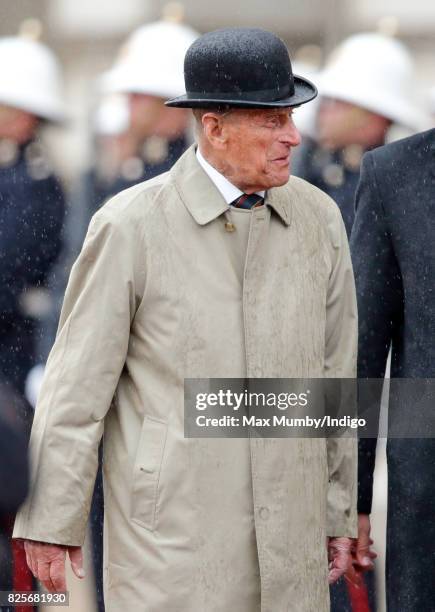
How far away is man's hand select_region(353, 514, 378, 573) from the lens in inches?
190

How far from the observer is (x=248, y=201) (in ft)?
14.4

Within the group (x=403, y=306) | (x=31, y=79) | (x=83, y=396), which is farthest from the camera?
(x=31, y=79)

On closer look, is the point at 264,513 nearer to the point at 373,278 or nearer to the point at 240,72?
the point at 373,278

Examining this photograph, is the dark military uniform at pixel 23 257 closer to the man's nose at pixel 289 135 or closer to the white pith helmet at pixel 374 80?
the white pith helmet at pixel 374 80

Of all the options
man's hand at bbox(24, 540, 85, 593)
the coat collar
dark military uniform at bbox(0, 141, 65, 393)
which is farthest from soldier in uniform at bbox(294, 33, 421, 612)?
man's hand at bbox(24, 540, 85, 593)

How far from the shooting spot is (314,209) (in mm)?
4543

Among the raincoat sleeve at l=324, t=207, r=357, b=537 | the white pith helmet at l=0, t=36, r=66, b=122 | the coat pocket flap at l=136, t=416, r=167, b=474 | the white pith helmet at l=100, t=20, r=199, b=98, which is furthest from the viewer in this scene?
the white pith helmet at l=0, t=36, r=66, b=122

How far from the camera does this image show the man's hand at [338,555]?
457cm

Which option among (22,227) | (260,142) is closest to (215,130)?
(260,142)

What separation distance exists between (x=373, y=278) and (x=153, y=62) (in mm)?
1840

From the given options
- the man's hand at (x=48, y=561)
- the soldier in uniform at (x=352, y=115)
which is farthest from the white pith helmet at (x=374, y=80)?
the man's hand at (x=48, y=561)

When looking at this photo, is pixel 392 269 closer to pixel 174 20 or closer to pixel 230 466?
pixel 230 466

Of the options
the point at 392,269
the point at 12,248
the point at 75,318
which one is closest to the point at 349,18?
the point at 12,248

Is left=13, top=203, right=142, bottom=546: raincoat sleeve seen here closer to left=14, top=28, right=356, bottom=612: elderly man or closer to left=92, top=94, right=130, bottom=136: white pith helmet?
left=14, top=28, right=356, bottom=612: elderly man
